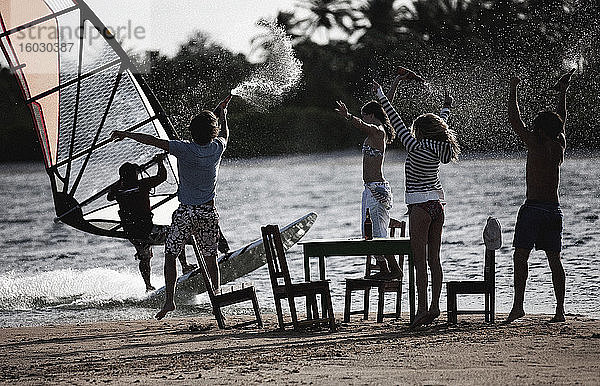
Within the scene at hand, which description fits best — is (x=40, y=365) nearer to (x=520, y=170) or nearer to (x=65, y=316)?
(x=65, y=316)

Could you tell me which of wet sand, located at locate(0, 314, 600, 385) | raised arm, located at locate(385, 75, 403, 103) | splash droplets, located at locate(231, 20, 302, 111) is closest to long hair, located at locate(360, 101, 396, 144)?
raised arm, located at locate(385, 75, 403, 103)

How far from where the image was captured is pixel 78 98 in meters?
14.1

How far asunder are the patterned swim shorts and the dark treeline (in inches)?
677

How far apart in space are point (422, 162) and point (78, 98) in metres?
6.56

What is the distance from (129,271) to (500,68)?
28.8 m

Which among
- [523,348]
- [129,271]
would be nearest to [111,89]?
[129,271]

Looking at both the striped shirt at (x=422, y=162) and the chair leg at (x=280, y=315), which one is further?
the chair leg at (x=280, y=315)

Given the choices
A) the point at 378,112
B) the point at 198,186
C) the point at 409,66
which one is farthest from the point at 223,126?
the point at 409,66

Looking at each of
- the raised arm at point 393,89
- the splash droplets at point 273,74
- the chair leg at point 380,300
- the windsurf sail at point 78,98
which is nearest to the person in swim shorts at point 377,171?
the raised arm at point 393,89

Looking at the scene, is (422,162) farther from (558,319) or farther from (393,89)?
(558,319)

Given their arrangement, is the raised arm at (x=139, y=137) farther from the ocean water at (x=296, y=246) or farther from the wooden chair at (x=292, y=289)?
the ocean water at (x=296, y=246)

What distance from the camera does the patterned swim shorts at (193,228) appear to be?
9.92 m

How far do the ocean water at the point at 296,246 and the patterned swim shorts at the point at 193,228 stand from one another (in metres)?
1.83

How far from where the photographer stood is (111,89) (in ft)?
47.0
